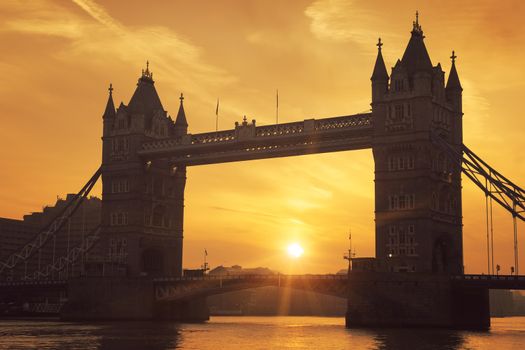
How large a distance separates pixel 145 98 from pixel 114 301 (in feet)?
130

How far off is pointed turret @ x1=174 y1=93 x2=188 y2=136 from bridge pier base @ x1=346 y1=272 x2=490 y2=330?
Result: 58.8 meters

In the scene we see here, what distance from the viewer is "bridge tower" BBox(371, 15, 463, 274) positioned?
117250 millimetres

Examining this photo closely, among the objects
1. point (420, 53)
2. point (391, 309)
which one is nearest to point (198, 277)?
point (391, 309)

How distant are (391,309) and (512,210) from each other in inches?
842

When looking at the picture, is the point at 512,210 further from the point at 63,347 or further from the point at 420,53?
the point at 63,347

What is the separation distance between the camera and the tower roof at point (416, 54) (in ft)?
397

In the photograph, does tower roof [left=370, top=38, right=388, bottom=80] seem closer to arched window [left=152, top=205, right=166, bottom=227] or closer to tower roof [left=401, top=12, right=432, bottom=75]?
tower roof [left=401, top=12, right=432, bottom=75]

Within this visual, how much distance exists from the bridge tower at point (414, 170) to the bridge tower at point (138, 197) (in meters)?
48.1

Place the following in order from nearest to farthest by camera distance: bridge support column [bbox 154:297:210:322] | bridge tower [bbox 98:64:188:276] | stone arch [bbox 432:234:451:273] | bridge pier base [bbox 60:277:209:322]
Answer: stone arch [bbox 432:234:451:273]
bridge pier base [bbox 60:277:209:322]
bridge support column [bbox 154:297:210:322]
bridge tower [bbox 98:64:188:276]

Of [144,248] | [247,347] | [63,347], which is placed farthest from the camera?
[144,248]

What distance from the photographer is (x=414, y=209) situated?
118 meters

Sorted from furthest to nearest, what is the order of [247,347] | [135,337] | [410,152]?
1. [410,152]
2. [135,337]
3. [247,347]

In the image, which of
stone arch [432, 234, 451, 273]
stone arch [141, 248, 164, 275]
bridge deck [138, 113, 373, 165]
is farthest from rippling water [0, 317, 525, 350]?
stone arch [141, 248, 164, 275]

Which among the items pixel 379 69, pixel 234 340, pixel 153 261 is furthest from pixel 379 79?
pixel 153 261
